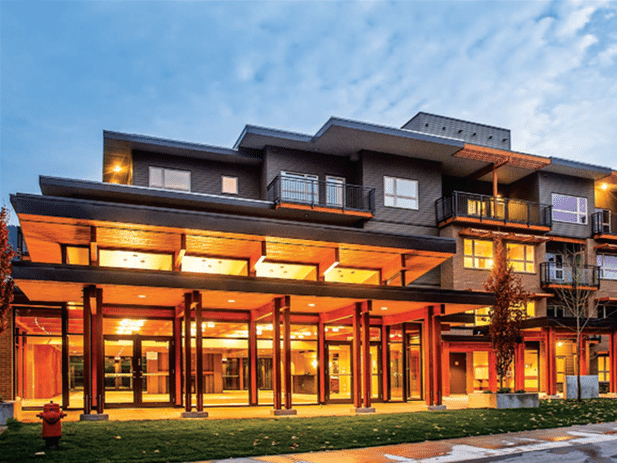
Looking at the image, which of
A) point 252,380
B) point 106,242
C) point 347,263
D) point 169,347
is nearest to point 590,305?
point 347,263

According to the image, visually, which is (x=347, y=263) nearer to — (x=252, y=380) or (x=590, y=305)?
(x=252, y=380)

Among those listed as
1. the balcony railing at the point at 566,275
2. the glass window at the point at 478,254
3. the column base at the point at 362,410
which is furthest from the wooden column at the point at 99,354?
the balcony railing at the point at 566,275

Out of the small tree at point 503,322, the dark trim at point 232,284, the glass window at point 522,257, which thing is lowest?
the small tree at point 503,322

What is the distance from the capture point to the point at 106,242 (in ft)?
59.7

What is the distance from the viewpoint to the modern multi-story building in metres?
17.0

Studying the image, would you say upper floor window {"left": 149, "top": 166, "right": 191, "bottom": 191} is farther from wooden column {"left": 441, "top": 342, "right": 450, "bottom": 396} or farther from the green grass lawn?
the green grass lawn

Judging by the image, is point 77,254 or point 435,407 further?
point 435,407

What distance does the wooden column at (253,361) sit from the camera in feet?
68.0

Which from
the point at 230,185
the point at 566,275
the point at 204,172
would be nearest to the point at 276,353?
the point at 230,185

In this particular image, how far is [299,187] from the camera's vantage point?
28.0 meters

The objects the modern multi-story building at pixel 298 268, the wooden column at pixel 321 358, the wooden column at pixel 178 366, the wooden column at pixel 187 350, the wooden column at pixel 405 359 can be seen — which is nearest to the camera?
the wooden column at pixel 187 350

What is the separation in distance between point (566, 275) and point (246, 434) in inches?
1012

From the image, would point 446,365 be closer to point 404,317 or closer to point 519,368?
point 519,368

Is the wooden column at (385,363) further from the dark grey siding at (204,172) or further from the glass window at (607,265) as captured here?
the glass window at (607,265)
